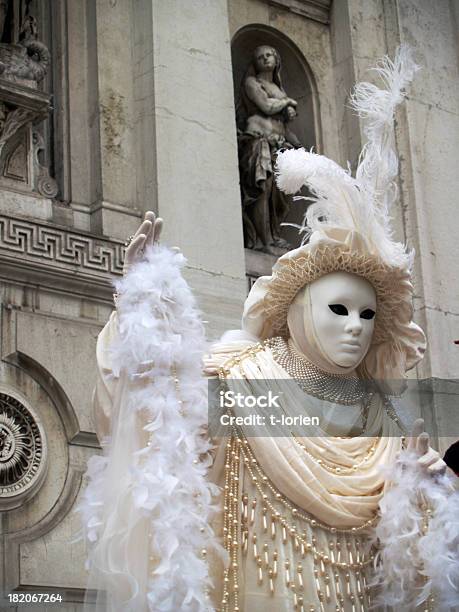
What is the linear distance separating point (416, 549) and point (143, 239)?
1.38m

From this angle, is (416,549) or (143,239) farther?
(416,549)

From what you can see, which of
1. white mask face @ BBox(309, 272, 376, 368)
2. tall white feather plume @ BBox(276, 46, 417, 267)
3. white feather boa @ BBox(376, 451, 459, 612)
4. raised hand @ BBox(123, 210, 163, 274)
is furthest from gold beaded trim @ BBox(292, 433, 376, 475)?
raised hand @ BBox(123, 210, 163, 274)

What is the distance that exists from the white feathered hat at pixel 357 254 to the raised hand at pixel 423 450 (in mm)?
303

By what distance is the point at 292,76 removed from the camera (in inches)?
358

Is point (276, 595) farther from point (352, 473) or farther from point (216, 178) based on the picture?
point (216, 178)

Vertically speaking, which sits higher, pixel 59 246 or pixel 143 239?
pixel 59 246

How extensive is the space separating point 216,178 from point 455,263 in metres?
1.77

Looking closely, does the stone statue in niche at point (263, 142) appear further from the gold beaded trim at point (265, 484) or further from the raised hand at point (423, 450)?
the gold beaded trim at point (265, 484)

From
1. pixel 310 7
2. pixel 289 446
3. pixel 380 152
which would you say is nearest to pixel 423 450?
pixel 289 446

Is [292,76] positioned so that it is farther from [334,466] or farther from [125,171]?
[334,466]

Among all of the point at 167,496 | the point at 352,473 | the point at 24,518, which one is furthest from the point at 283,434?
the point at 24,518

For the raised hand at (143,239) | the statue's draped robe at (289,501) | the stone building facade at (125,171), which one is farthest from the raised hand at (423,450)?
the stone building facade at (125,171)

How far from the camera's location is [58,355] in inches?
264

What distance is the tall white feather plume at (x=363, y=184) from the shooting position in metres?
4.94
